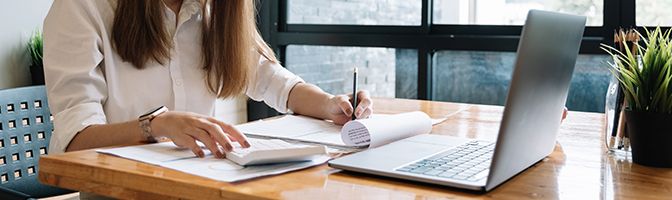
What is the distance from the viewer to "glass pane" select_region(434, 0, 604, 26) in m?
2.85

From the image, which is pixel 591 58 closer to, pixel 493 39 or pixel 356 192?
pixel 493 39

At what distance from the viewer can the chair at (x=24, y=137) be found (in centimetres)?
140

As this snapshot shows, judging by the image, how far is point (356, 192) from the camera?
35.0 inches

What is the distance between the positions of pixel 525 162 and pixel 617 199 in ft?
0.51

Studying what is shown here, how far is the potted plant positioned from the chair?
3.51ft

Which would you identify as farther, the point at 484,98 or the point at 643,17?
the point at 484,98

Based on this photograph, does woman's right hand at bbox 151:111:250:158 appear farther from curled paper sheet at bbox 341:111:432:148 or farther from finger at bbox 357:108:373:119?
finger at bbox 357:108:373:119

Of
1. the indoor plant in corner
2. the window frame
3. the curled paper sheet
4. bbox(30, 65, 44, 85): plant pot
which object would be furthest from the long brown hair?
the window frame

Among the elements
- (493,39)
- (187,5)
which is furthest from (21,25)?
(493,39)

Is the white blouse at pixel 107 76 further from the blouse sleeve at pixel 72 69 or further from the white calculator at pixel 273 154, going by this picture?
the white calculator at pixel 273 154

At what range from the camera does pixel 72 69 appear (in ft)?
4.66

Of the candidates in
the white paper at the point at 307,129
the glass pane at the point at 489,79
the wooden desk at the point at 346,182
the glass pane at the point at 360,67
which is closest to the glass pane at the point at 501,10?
the glass pane at the point at 489,79

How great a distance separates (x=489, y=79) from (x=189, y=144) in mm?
2204

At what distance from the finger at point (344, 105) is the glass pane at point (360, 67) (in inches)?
70.0
